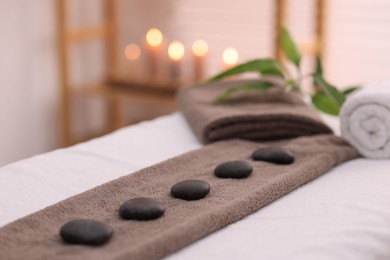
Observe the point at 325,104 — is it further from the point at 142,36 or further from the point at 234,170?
the point at 142,36

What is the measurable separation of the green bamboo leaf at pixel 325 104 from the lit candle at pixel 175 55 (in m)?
1.18

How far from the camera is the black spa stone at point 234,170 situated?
1421 mm

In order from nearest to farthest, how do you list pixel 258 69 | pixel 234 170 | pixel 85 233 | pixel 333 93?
pixel 85 233 < pixel 234 170 < pixel 333 93 < pixel 258 69

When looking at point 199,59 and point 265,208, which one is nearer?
point 265,208

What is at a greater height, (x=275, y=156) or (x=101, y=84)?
(x=275, y=156)

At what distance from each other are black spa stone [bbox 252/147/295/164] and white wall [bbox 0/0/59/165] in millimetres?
1568

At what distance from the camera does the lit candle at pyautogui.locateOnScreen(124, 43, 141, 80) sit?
10.6 feet

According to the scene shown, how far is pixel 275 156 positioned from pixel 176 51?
1547 millimetres

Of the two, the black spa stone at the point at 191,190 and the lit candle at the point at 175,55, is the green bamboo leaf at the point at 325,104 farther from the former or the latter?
the lit candle at the point at 175,55

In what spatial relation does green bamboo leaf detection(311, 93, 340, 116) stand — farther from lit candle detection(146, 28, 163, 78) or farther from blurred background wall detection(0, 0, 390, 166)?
lit candle detection(146, 28, 163, 78)

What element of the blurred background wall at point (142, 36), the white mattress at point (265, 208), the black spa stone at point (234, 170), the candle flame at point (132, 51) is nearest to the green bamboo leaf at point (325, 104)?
the white mattress at point (265, 208)

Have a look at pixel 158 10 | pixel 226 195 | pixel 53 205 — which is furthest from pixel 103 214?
pixel 158 10

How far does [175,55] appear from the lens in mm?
3029

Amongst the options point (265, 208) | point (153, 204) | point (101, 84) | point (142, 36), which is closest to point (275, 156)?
point (265, 208)
